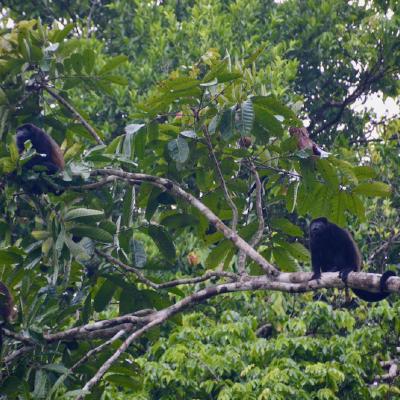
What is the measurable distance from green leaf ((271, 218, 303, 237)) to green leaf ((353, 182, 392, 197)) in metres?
0.56

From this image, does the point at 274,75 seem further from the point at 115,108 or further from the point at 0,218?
the point at 0,218

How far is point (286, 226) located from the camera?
15.3ft

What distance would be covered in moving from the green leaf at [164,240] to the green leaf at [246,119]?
94cm

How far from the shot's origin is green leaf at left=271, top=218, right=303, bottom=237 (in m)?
4.64

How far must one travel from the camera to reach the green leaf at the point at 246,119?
3.99m

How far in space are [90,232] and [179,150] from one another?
68cm

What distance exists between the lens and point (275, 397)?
564cm

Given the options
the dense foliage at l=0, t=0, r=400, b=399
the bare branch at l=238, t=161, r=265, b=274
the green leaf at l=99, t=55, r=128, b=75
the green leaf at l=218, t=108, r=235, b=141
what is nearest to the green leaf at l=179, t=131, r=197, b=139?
the dense foliage at l=0, t=0, r=400, b=399

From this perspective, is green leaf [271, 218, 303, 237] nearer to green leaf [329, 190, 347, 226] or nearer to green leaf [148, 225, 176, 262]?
green leaf [329, 190, 347, 226]

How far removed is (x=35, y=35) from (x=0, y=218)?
113cm

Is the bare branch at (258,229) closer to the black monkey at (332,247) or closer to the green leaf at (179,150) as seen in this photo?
the green leaf at (179,150)

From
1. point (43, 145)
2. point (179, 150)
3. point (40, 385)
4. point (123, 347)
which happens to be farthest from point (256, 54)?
point (43, 145)

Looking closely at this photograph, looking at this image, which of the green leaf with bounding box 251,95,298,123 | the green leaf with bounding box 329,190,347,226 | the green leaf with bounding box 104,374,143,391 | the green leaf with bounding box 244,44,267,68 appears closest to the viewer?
the green leaf with bounding box 244,44,267,68

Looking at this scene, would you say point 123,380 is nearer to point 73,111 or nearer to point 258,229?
point 258,229
